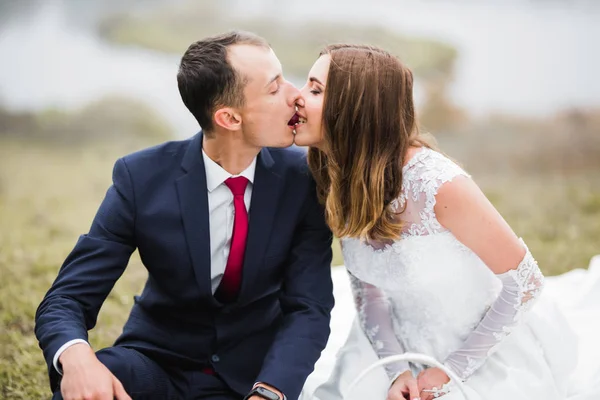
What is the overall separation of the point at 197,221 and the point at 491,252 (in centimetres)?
99

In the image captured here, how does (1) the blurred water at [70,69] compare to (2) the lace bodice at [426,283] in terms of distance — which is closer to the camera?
(2) the lace bodice at [426,283]

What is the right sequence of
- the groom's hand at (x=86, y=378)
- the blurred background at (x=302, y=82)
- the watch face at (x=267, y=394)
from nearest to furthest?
the groom's hand at (x=86, y=378) < the watch face at (x=267, y=394) < the blurred background at (x=302, y=82)

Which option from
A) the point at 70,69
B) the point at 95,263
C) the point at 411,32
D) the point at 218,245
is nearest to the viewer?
the point at 95,263

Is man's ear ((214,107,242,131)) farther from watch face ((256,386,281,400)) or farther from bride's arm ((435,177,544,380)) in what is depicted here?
watch face ((256,386,281,400))

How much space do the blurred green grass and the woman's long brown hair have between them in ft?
5.31

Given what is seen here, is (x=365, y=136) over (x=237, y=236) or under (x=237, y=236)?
over

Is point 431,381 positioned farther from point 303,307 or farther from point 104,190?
point 104,190

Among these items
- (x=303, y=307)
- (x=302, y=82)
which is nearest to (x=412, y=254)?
(x=303, y=307)

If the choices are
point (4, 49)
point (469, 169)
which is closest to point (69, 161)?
point (4, 49)

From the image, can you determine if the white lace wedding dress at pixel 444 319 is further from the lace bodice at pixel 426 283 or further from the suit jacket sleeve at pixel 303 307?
the suit jacket sleeve at pixel 303 307

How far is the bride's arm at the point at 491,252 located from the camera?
2.46m

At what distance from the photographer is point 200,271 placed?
257 centimetres

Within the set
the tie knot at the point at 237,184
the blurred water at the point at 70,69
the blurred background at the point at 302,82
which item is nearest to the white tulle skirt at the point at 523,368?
the tie knot at the point at 237,184

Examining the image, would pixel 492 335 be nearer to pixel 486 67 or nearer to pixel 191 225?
pixel 191 225
